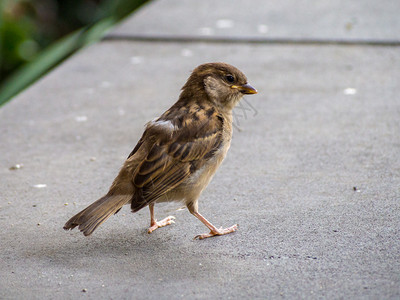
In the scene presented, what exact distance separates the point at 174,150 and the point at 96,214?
618 millimetres

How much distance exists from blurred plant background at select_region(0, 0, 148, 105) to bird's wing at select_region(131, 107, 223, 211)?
3.01 meters

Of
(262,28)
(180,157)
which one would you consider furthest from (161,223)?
(262,28)

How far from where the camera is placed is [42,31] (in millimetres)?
10664

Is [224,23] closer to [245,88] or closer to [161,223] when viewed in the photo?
[245,88]

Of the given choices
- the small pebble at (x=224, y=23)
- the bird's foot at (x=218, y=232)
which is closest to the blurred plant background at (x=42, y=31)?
the small pebble at (x=224, y=23)

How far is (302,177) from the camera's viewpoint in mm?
4473

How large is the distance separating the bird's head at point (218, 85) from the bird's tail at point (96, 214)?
0.91m

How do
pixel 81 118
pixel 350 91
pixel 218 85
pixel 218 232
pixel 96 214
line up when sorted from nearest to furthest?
pixel 96 214
pixel 218 232
pixel 218 85
pixel 81 118
pixel 350 91

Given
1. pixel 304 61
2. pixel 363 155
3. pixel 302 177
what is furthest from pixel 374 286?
pixel 304 61

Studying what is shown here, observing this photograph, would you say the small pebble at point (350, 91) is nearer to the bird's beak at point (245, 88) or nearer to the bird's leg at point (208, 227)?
the bird's beak at point (245, 88)

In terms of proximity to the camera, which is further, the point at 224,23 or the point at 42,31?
the point at 42,31

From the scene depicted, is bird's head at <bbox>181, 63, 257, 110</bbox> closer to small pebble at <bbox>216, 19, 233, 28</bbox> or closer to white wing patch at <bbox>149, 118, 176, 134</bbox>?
white wing patch at <bbox>149, 118, 176, 134</bbox>

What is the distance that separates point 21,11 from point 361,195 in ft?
24.8

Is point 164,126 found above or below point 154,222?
above
